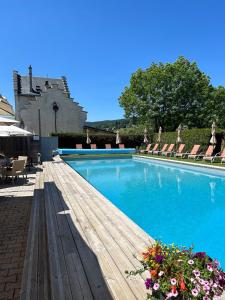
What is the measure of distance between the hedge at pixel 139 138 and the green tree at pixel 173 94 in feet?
14.5

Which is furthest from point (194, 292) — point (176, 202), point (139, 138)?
point (139, 138)

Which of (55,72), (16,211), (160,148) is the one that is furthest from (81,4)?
(55,72)

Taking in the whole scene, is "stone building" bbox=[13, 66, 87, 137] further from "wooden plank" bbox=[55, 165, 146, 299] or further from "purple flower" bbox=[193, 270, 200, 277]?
"purple flower" bbox=[193, 270, 200, 277]

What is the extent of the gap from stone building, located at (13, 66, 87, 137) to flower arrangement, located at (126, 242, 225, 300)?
30.8 meters

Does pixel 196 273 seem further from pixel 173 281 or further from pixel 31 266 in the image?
pixel 31 266

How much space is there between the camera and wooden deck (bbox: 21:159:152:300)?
2570 millimetres

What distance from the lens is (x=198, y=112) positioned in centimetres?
3125

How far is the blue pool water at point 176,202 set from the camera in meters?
5.65

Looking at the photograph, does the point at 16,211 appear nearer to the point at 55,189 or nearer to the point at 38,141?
the point at 55,189

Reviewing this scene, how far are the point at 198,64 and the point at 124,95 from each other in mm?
10154

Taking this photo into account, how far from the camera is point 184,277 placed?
1.72m

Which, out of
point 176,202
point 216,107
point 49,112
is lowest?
point 176,202

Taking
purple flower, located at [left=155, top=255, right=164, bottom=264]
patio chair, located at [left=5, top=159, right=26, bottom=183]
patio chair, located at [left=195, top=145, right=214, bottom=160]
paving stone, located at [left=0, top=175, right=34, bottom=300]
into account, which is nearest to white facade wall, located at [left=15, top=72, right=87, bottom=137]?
patio chair, located at [left=195, top=145, right=214, bottom=160]

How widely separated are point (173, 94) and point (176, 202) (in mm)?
24147
